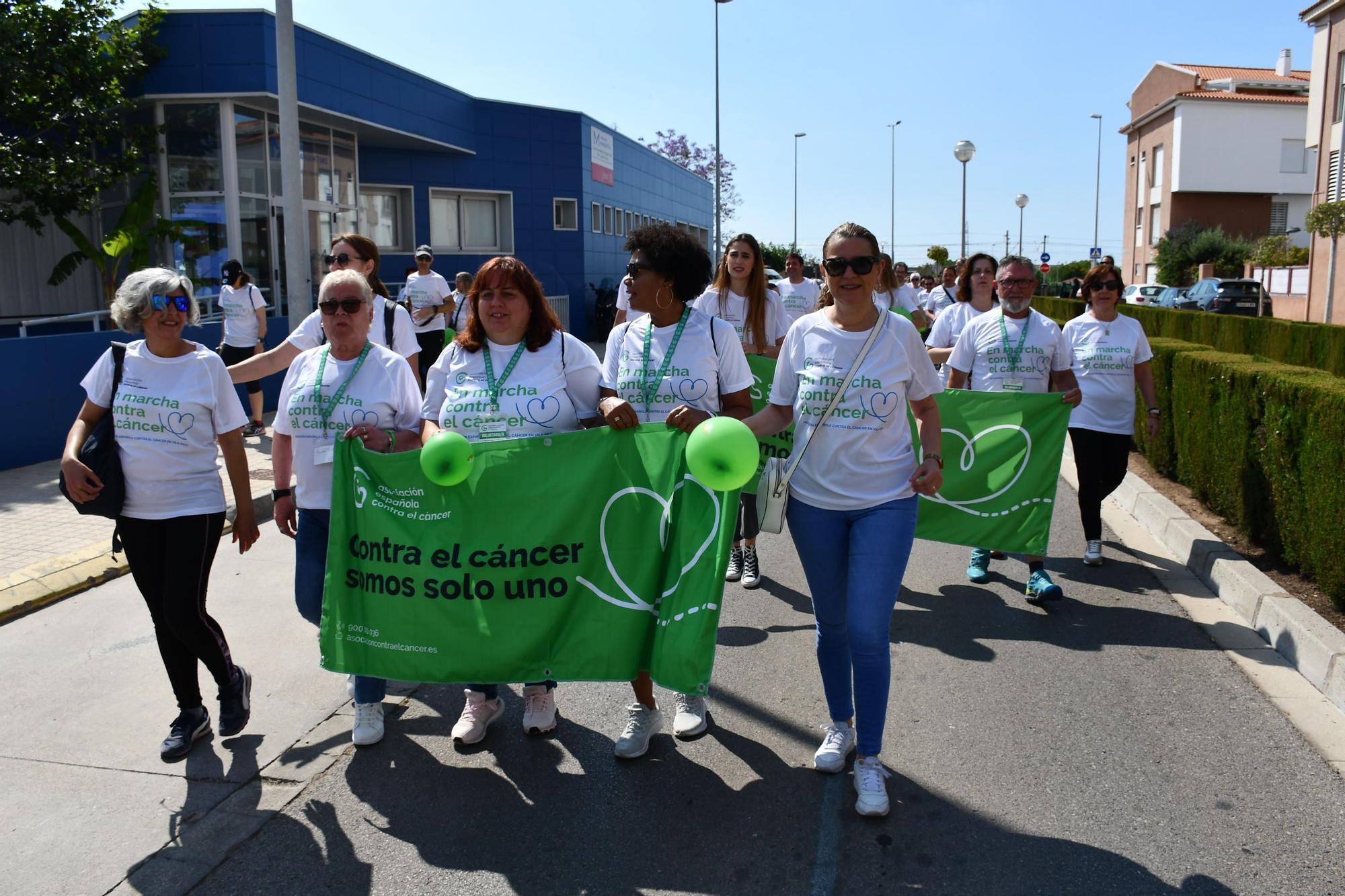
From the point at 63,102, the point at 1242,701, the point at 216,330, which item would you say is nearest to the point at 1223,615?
the point at 1242,701

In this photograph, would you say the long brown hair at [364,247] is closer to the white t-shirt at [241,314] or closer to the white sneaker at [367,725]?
the white sneaker at [367,725]

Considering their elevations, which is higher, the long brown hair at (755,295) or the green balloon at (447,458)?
the long brown hair at (755,295)

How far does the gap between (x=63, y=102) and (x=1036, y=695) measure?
15425 millimetres

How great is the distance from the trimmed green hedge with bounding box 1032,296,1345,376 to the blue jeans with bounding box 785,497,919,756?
44.0 ft

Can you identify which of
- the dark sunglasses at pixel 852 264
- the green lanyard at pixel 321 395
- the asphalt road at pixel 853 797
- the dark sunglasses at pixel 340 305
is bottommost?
the asphalt road at pixel 853 797

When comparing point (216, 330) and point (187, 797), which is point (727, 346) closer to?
point (187, 797)

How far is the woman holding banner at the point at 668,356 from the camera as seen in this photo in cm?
439

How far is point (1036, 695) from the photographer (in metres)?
5.05

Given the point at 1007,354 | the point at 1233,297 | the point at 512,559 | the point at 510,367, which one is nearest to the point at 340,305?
the point at 510,367

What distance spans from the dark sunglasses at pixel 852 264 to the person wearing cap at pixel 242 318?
31.9ft

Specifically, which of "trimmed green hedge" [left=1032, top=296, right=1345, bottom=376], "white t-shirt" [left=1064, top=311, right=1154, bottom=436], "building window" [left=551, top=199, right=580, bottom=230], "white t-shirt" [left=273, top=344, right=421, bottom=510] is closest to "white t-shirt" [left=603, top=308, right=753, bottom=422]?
"white t-shirt" [left=273, top=344, right=421, bottom=510]

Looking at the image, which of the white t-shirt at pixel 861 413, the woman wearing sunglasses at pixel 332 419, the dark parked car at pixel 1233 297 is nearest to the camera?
the white t-shirt at pixel 861 413

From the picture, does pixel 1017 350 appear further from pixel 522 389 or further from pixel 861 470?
pixel 522 389

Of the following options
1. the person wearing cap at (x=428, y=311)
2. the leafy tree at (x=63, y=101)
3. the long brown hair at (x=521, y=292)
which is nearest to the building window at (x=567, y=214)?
the leafy tree at (x=63, y=101)
